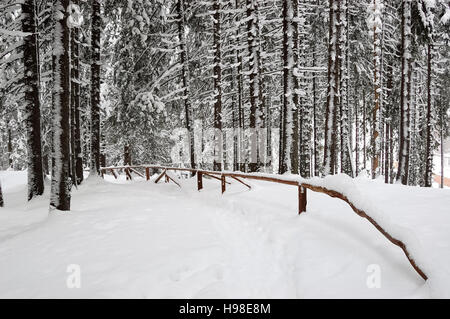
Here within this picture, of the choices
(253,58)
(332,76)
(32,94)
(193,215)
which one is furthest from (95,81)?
(332,76)

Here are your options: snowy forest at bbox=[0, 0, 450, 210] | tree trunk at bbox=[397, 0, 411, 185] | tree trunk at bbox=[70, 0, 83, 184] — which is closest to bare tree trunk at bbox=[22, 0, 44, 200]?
snowy forest at bbox=[0, 0, 450, 210]

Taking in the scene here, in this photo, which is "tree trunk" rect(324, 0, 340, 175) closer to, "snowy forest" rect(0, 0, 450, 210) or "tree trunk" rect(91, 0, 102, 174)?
"snowy forest" rect(0, 0, 450, 210)

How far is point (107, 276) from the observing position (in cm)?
368

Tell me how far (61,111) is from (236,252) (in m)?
5.81

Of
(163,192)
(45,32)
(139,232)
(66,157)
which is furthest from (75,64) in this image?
(139,232)

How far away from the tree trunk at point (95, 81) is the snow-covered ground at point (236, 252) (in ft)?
23.9

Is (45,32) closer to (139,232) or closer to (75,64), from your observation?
(75,64)

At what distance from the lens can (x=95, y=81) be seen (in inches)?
546

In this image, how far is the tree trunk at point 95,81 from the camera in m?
13.5

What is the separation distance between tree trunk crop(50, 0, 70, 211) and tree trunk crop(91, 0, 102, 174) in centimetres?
680

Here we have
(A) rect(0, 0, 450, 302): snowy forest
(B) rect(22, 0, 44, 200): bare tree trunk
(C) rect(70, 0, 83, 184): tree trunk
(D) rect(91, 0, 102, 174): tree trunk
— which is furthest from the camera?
(C) rect(70, 0, 83, 184): tree trunk

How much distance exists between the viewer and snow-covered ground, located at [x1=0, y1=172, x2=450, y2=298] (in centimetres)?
330

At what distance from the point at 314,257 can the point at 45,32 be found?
13.8 m
